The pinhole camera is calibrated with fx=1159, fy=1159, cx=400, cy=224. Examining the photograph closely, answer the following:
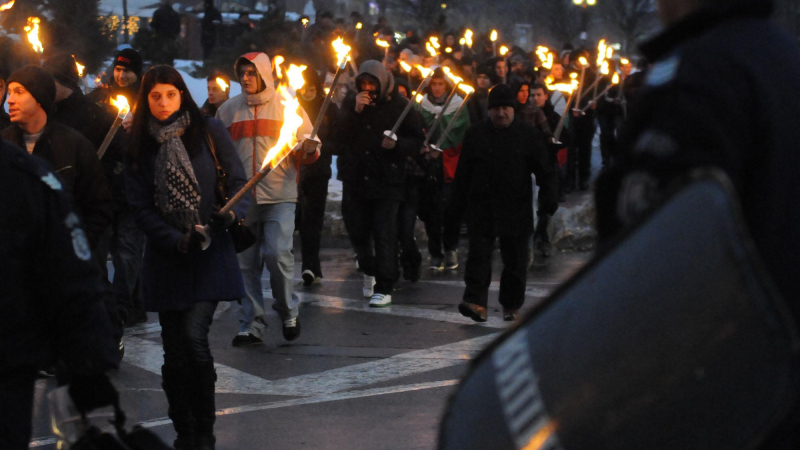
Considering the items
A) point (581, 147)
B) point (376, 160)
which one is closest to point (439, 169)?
point (376, 160)

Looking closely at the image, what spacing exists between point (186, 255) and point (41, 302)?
8.57 feet

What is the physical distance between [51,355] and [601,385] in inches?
71.5

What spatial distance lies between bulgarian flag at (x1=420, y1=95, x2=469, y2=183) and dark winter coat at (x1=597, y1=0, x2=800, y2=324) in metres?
11.2

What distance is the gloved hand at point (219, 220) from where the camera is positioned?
18.0 feet

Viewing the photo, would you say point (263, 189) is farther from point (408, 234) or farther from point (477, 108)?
point (477, 108)

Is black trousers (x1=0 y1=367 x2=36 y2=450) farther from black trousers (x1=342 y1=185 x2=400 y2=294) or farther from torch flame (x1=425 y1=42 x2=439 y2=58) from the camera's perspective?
torch flame (x1=425 y1=42 x2=439 y2=58)

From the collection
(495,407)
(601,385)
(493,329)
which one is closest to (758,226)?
(601,385)

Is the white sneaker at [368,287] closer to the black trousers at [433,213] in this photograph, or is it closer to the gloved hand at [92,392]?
the black trousers at [433,213]

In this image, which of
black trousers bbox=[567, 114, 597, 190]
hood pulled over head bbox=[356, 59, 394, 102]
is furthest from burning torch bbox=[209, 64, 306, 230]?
black trousers bbox=[567, 114, 597, 190]

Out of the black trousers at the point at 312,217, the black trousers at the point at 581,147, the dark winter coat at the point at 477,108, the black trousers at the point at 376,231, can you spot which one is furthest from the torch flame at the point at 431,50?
the black trousers at the point at 376,231

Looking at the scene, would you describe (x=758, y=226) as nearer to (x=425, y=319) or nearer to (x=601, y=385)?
(x=601, y=385)

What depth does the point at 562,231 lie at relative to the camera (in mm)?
13820

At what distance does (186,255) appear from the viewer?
5582mm

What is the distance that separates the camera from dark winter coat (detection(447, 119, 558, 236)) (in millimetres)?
9086
